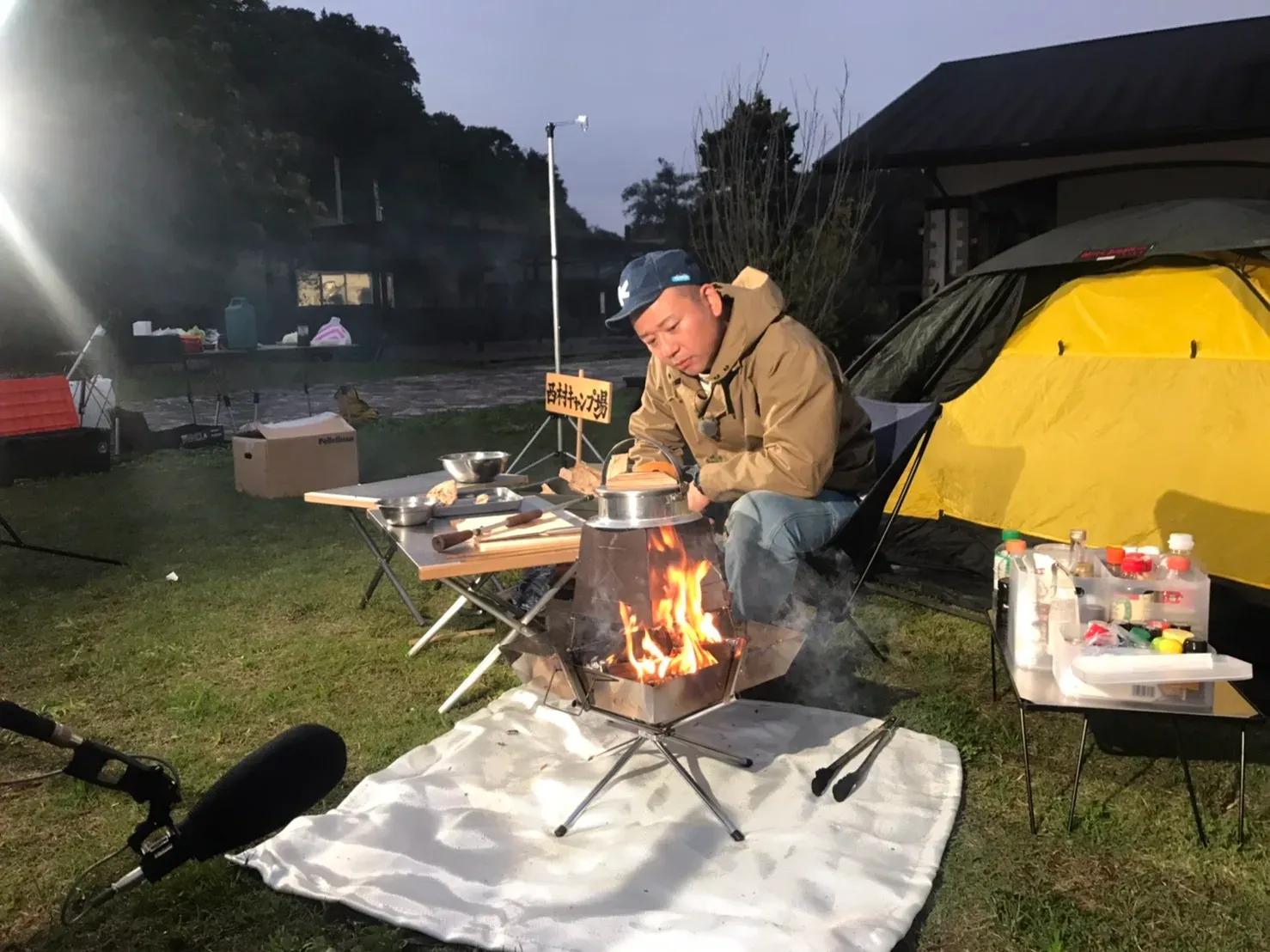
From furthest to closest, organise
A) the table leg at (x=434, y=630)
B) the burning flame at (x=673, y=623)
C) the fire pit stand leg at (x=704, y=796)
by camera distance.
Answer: the table leg at (x=434, y=630)
the burning flame at (x=673, y=623)
the fire pit stand leg at (x=704, y=796)

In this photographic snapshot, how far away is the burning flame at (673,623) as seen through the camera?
2.70m

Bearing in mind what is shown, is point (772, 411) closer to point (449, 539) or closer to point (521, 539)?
point (521, 539)

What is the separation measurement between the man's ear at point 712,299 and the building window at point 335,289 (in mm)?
22162

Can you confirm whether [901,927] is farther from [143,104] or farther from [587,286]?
[587,286]

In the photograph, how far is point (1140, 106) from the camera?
8109 mm

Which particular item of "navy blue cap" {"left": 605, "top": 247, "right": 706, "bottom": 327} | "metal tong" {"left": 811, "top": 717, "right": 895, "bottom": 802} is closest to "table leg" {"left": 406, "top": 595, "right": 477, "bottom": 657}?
"navy blue cap" {"left": 605, "top": 247, "right": 706, "bottom": 327}

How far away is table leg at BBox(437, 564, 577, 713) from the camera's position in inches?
119

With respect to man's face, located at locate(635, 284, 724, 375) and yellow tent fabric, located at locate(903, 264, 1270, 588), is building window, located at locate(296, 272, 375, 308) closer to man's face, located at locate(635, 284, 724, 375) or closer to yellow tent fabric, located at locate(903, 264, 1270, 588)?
yellow tent fabric, located at locate(903, 264, 1270, 588)

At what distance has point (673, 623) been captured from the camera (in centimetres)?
282

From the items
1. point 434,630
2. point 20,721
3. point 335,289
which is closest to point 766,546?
point 434,630

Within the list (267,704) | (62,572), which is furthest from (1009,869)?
(62,572)

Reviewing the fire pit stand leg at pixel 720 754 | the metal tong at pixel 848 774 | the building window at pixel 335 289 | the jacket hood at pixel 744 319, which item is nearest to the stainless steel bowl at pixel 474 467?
the jacket hood at pixel 744 319

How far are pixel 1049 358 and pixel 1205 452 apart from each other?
0.77 m

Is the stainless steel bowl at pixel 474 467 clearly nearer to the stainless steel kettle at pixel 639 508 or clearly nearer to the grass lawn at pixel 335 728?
the grass lawn at pixel 335 728
